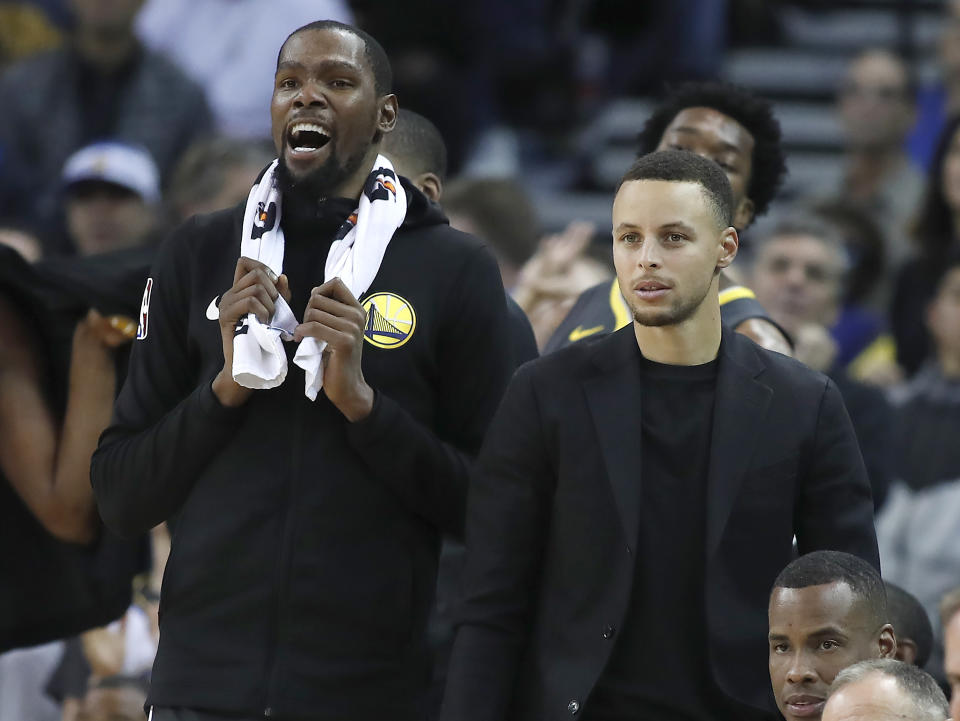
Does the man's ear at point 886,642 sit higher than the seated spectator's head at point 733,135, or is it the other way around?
the seated spectator's head at point 733,135

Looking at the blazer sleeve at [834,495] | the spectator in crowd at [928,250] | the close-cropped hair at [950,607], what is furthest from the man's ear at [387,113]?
the spectator in crowd at [928,250]

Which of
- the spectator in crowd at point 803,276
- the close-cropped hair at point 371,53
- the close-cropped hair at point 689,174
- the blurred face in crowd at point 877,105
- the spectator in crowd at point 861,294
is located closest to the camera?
the close-cropped hair at point 689,174

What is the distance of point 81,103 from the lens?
920 centimetres

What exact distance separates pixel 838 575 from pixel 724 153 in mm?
1538

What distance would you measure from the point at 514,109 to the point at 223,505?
23.3 feet

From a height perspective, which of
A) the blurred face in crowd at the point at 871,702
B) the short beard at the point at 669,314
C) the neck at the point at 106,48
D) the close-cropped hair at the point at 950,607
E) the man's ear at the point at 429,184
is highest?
the neck at the point at 106,48

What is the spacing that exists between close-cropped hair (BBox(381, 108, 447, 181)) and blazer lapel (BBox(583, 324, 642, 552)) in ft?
Result: 3.74

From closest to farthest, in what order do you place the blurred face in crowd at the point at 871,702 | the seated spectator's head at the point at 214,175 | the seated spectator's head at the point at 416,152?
the blurred face in crowd at the point at 871,702, the seated spectator's head at the point at 416,152, the seated spectator's head at the point at 214,175

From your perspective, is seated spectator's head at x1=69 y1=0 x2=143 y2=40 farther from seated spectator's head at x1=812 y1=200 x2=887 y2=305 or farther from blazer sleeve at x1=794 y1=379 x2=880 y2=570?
blazer sleeve at x1=794 y1=379 x2=880 y2=570

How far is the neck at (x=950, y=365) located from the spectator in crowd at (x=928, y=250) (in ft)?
2.16

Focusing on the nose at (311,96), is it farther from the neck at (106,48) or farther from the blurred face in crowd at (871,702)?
the neck at (106,48)

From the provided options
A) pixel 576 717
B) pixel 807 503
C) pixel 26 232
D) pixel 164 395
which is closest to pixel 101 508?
pixel 164 395

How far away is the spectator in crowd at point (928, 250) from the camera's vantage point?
804 centimetres

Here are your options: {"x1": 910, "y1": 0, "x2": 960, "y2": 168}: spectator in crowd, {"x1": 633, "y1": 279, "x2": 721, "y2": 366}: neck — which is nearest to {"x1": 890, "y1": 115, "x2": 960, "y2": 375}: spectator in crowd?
{"x1": 910, "y1": 0, "x2": 960, "y2": 168}: spectator in crowd
